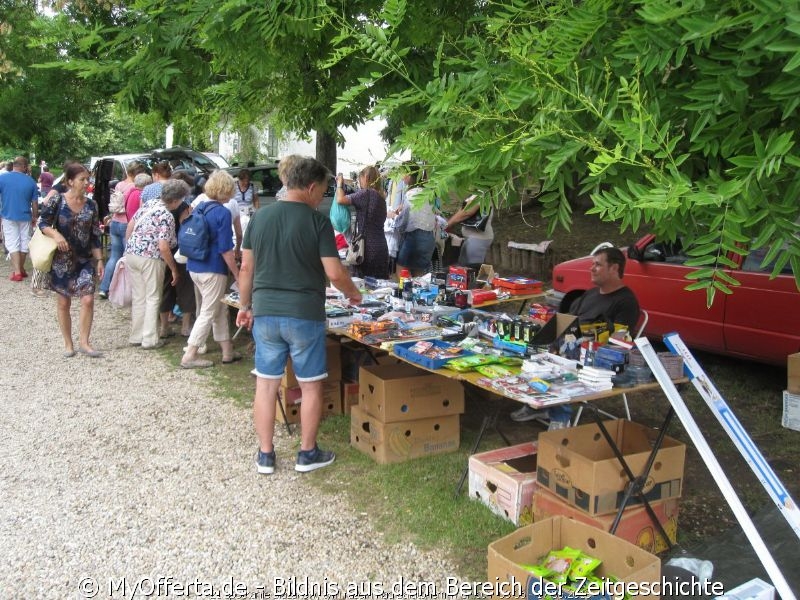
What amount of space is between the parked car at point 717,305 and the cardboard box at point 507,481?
2186 mm

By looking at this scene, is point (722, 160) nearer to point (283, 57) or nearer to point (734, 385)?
point (283, 57)

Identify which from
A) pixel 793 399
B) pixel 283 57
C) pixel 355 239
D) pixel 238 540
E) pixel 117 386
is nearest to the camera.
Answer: pixel 238 540

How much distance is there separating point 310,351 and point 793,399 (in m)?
3.89

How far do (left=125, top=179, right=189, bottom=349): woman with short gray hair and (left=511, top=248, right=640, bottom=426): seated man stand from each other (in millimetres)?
4090

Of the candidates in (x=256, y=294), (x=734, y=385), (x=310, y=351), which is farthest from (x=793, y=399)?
(x=256, y=294)

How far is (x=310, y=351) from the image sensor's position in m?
4.91

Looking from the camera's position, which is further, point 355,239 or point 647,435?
point 355,239

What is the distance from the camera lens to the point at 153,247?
8.00m

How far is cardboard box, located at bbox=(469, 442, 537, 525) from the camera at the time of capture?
14.3 feet

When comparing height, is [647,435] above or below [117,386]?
above

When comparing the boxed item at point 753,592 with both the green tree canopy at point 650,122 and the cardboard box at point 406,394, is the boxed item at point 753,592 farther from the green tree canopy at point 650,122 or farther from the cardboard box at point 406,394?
the cardboard box at point 406,394

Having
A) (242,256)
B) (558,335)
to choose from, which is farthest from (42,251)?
(558,335)

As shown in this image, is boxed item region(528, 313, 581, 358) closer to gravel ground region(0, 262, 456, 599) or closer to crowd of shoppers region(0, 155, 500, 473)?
crowd of shoppers region(0, 155, 500, 473)

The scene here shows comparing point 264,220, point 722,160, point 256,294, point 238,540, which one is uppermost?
point 722,160
